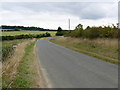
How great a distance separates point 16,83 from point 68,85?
6.88 ft

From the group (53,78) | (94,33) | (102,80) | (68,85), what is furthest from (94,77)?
(94,33)

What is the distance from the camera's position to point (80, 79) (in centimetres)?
528

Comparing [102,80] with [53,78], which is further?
[53,78]

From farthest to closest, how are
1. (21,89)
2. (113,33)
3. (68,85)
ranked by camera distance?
(113,33) → (68,85) → (21,89)

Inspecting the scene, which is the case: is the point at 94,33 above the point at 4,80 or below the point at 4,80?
above

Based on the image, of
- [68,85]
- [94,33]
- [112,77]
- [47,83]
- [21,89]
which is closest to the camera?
[21,89]

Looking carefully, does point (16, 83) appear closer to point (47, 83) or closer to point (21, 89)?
point (21, 89)

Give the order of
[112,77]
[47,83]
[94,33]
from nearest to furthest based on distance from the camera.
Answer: [47,83]
[112,77]
[94,33]

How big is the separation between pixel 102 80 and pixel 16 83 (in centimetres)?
364

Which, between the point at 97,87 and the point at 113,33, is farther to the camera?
the point at 113,33

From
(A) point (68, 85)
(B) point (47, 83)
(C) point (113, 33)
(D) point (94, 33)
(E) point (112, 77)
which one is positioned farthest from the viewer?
(D) point (94, 33)

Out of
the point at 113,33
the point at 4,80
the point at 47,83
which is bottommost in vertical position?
the point at 47,83

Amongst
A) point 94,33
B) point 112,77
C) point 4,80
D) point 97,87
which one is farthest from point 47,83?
point 94,33

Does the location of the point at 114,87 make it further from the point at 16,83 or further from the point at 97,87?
the point at 16,83
